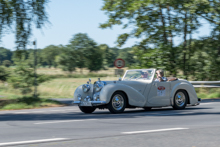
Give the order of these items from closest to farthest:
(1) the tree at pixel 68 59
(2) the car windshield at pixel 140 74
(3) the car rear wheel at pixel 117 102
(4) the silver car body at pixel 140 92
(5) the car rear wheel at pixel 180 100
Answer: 1. (4) the silver car body at pixel 140 92
2. (3) the car rear wheel at pixel 117 102
3. (2) the car windshield at pixel 140 74
4. (5) the car rear wheel at pixel 180 100
5. (1) the tree at pixel 68 59

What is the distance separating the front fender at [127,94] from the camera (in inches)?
451

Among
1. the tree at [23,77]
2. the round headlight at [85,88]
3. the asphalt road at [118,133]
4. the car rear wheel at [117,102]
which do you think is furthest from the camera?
the tree at [23,77]

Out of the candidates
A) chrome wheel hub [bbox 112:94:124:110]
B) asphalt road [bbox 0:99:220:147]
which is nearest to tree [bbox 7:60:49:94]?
chrome wheel hub [bbox 112:94:124:110]

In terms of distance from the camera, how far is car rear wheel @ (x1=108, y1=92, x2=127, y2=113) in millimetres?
11703

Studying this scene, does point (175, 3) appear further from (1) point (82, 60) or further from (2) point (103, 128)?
(1) point (82, 60)

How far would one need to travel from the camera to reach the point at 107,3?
2380 cm

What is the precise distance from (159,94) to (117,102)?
1.80 m

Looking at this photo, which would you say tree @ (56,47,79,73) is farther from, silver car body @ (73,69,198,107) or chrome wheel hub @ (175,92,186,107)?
silver car body @ (73,69,198,107)

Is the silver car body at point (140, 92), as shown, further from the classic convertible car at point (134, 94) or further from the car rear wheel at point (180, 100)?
the car rear wheel at point (180, 100)

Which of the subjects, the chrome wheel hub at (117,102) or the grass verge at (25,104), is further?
the grass verge at (25,104)

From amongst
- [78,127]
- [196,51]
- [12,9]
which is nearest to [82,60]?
[196,51]

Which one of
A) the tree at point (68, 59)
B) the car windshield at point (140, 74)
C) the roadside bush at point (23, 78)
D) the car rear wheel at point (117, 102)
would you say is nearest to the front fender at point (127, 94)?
the car rear wheel at point (117, 102)

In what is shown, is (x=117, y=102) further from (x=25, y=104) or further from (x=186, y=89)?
(x=25, y=104)

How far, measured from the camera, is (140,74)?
526 inches
